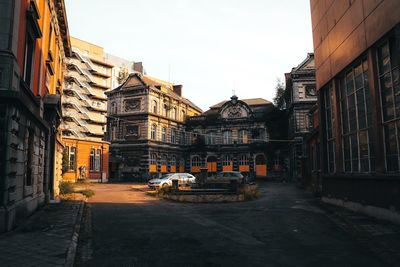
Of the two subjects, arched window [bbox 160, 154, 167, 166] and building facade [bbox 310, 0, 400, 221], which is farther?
arched window [bbox 160, 154, 167, 166]

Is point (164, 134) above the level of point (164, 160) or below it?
above

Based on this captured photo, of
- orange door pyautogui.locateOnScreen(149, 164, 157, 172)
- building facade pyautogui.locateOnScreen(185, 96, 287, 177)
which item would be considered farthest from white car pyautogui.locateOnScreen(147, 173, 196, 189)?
building facade pyautogui.locateOnScreen(185, 96, 287, 177)

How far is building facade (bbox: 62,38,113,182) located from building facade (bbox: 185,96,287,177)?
46.8 feet

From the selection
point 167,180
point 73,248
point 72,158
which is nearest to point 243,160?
point 167,180

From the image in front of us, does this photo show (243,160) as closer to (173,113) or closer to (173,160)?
(173,160)

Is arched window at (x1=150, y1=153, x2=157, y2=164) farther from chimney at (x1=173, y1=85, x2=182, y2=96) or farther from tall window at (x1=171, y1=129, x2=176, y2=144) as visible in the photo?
chimney at (x1=173, y1=85, x2=182, y2=96)

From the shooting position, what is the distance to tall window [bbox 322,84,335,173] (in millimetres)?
15977

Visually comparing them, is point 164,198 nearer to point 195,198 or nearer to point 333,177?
point 195,198

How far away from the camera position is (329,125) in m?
16.4

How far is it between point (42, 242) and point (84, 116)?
44.8 m

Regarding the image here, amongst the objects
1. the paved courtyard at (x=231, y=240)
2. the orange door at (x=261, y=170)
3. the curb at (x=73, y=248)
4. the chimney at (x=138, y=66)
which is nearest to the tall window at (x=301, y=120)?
the orange door at (x=261, y=170)

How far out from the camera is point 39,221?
10516 mm

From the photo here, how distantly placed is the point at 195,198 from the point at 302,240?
10.6 meters

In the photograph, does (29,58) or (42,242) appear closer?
(42,242)
